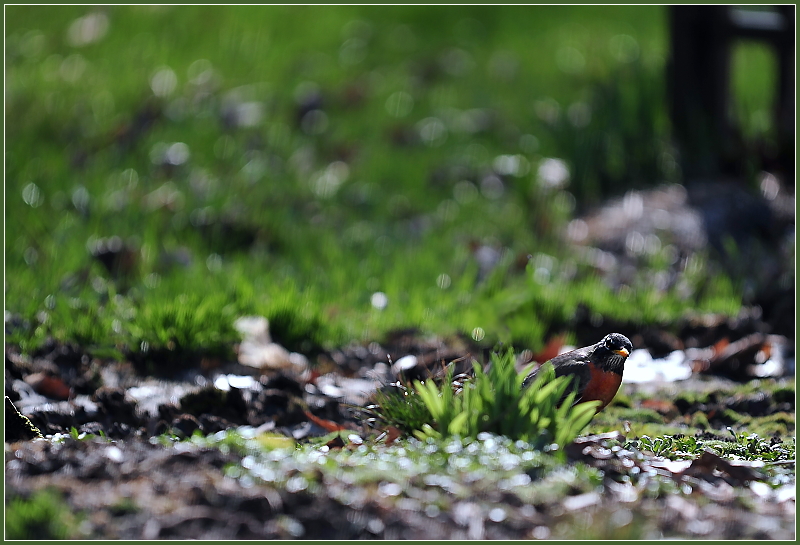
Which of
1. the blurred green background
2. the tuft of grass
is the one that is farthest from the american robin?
the tuft of grass

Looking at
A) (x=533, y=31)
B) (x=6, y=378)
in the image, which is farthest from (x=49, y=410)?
(x=533, y=31)

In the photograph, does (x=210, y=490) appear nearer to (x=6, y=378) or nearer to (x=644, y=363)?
(x=6, y=378)

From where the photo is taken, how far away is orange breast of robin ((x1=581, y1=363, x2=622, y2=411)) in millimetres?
3580

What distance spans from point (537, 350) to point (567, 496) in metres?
2.36

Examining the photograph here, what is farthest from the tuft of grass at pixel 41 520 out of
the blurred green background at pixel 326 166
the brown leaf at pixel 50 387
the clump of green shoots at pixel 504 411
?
the blurred green background at pixel 326 166

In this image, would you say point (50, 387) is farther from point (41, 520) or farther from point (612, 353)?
point (612, 353)

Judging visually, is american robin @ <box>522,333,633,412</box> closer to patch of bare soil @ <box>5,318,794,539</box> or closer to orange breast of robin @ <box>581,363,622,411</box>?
orange breast of robin @ <box>581,363,622,411</box>

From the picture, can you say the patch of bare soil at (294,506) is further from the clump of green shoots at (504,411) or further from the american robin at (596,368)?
the american robin at (596,368)

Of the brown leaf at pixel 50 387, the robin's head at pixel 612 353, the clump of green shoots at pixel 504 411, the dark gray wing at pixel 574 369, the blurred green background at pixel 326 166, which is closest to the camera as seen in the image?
the clump of green shoots at pixel 504 411

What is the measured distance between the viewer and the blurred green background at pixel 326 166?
205 inches

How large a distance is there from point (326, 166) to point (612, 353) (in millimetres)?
4280

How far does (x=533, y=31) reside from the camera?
10047 millimetres

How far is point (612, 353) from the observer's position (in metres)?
3.74

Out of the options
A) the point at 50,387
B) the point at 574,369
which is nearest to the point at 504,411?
the point at 574,369
